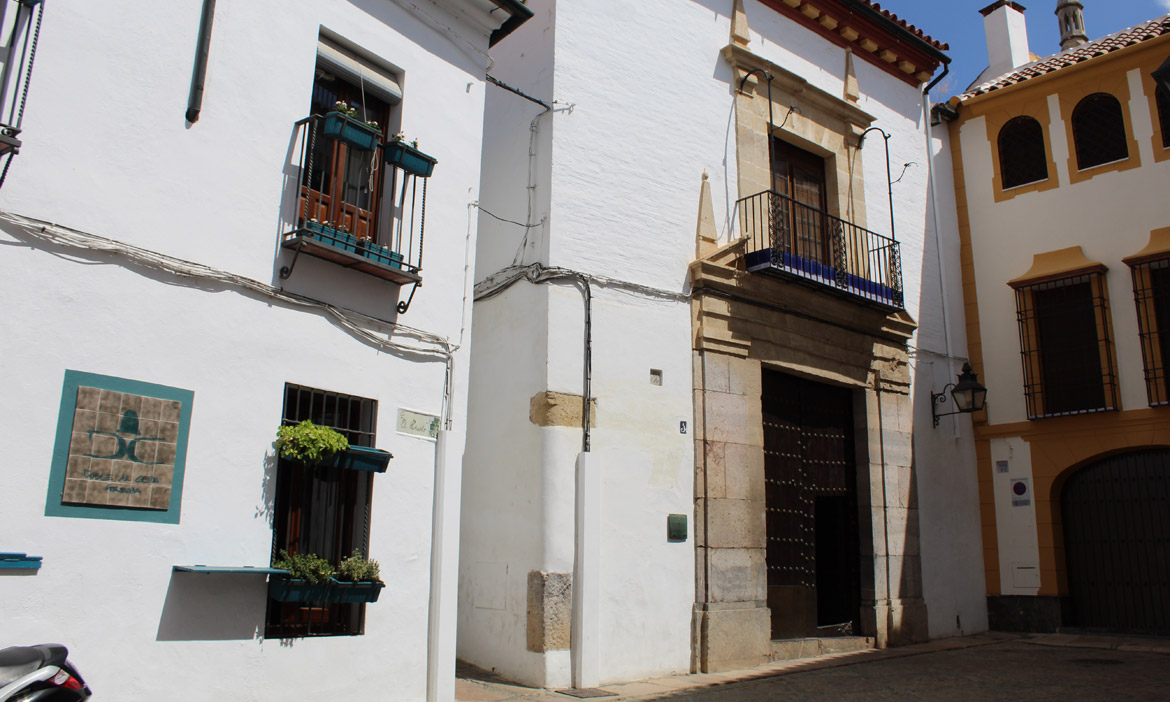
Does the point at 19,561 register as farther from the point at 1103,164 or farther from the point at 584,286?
the point at 1103,164

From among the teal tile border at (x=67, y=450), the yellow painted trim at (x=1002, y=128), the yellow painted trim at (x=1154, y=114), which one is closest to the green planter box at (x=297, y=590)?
the teal tile border at (x=67, y=450)

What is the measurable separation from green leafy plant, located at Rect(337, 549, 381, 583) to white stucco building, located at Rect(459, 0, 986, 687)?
1.69 m

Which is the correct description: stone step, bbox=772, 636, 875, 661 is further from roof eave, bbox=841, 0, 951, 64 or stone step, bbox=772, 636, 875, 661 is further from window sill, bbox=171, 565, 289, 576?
roof eave, bbox=841, 0, 951, 64

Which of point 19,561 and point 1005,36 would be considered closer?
point 19,561

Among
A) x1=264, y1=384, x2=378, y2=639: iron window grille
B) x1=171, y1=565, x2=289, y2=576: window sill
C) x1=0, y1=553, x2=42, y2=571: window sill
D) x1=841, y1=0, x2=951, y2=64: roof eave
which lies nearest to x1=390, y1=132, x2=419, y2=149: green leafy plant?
x1=264, y1=384, x2=378, y2=639: iron window grille

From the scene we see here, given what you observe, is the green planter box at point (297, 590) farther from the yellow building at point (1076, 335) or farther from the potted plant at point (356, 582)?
the yellow building at point (1076, 335)

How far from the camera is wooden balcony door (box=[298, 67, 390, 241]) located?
6.32 meters

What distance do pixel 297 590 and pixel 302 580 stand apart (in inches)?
2.6

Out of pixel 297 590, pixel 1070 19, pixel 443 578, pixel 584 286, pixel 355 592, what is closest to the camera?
pixel 297 590

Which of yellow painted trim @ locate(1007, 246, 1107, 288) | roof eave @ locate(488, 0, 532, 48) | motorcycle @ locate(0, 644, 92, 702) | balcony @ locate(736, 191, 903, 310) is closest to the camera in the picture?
motorcycle @ locate(0, 644, 92, 702)

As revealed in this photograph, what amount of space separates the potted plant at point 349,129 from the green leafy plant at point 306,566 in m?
2.64

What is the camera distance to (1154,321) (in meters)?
10.2

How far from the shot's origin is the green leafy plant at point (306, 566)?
5.54 m

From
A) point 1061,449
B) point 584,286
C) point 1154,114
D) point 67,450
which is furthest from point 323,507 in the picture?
point 1154,114
